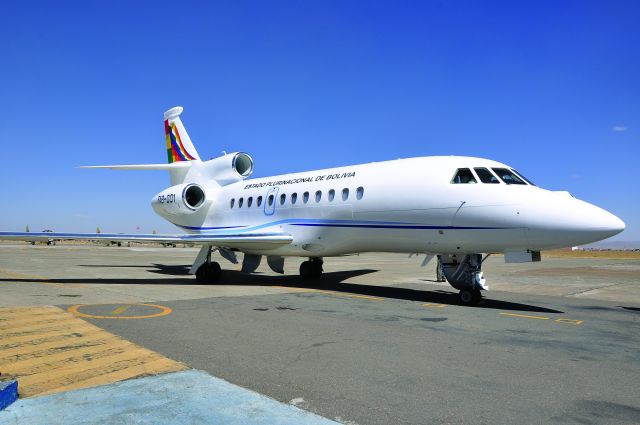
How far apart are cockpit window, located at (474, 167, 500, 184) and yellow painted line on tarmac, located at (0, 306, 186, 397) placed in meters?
8.11

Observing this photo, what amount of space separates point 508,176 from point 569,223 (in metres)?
1.85

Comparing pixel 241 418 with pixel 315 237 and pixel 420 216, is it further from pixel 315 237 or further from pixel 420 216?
pixel 315 237

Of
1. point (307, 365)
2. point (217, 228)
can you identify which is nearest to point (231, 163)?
point (217, 228)

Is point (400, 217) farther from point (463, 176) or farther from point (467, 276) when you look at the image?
point (467, 276)

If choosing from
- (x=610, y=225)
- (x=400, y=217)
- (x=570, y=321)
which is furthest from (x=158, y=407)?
(x=610, y=225)

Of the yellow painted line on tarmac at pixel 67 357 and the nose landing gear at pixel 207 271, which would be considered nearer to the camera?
the yellow painted line on tarmac at pixel 67 357

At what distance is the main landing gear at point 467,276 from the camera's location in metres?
11.1

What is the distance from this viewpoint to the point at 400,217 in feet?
39.9

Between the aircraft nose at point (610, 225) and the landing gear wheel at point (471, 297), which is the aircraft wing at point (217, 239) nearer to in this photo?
the landing gear wheel at point (471, 297)

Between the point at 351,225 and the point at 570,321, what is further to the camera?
the point at 351,225

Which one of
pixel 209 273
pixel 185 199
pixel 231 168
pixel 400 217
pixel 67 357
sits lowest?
pixel 67 357

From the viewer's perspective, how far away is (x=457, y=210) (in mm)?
11078

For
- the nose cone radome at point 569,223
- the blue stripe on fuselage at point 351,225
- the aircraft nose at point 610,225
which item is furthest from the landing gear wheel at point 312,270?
the aircraft nose at point 610,225

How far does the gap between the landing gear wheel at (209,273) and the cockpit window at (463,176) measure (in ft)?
27.0
